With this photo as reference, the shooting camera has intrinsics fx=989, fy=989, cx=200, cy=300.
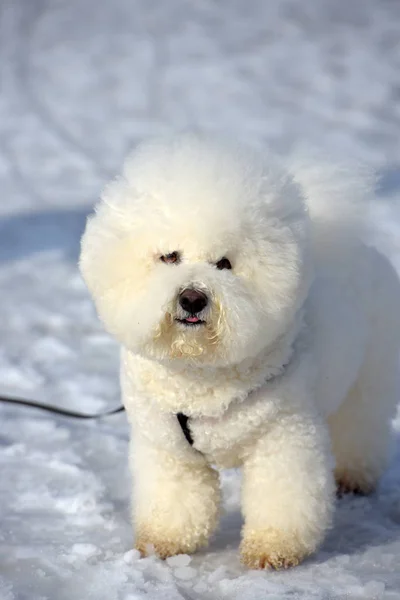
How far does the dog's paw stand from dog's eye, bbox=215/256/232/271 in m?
0.85

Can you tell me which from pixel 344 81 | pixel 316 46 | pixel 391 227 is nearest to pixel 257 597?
pixel 391 227

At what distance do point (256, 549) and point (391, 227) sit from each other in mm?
4357

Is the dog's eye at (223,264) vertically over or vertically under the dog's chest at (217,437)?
over

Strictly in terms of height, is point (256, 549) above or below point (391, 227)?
below

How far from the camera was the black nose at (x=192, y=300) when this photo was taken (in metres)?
2.60

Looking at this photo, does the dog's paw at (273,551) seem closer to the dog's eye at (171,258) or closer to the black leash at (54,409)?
the dog's eye at (171,258)

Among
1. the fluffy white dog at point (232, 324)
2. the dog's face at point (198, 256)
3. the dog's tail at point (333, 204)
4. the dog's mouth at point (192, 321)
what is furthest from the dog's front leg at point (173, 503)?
the dog's tail at point (333, 204)

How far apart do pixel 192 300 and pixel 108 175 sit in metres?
6.03

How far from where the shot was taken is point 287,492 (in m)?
2.99

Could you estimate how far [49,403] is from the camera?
181 inches

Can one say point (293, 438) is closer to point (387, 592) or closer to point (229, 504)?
point (387, 592)

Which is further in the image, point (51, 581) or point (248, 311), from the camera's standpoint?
point (51, 581)

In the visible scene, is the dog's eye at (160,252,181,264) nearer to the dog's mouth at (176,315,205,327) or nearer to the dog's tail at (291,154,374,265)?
the dog's mouth at (176,315,205,327)

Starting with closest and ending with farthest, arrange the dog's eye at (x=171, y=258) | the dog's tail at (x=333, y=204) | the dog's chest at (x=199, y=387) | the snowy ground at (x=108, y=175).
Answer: the dog's eye at (x=171, y=258) → the dog's chest at (x=199, y=387) → the snowy ground at (x=108, y=175) → the dog's tail at (x=333, y=204)
